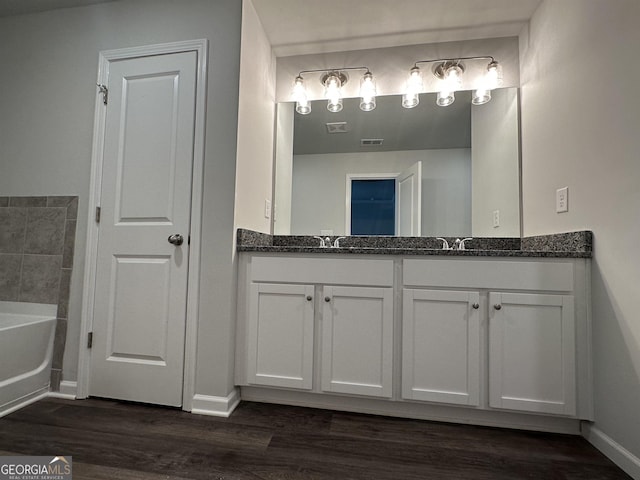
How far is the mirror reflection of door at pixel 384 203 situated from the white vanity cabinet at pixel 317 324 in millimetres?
619

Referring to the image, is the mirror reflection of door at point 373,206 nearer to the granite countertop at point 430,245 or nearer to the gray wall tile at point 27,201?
the granite countertop at point 430,245

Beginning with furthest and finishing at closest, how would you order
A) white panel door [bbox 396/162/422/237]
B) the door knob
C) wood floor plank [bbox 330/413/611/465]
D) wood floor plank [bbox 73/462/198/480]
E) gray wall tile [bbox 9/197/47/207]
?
1. white panel door [bbox 396/162/422/237]
2. gray wall tile [bbox 9/197/47/207]
3. the door knob
4. wood floor plank [bbox 330/413/611/465]
5. wood floor plank [bbox 73/462/198/480]

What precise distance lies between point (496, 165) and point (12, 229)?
3.15 m

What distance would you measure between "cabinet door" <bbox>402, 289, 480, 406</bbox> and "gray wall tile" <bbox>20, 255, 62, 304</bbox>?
79.9 inches

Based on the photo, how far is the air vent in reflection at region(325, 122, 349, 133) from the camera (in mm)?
2254

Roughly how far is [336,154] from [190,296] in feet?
4.56

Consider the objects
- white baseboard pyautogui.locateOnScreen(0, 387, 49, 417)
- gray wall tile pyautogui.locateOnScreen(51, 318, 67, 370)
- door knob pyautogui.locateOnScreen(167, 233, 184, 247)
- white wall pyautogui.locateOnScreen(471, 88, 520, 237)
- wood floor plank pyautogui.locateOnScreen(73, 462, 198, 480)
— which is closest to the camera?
wood floor plank pyautogui.locateOnScreen(73, 462, 198, 480)

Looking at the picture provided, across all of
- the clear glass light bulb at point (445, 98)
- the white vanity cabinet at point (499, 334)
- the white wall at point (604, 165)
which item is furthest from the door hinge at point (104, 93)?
the white wall at point (604, 165)

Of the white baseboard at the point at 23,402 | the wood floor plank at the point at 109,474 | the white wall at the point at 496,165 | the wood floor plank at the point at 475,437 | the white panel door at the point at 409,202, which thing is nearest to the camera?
the wood floor plank at the point at 109,474

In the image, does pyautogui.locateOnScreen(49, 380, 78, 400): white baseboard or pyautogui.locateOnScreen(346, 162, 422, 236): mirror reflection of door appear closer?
pyautogui.locateOnScreen(49, 380, 78, 400): white baseboard

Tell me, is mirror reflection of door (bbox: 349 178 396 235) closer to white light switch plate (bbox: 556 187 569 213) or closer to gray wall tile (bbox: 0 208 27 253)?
white light switch plate (bbox: 556 187 569 213)

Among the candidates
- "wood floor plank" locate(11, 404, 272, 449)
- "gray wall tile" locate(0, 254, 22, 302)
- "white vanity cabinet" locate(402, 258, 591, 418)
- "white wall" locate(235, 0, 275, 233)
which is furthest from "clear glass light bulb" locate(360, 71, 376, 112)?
"gray wall tile" locate(0, 254, 22, 302)

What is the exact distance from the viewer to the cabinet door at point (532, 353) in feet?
4.68

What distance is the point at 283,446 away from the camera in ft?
4.36
